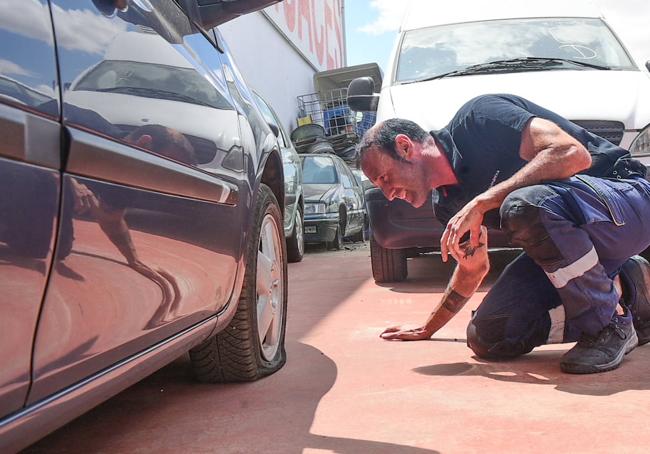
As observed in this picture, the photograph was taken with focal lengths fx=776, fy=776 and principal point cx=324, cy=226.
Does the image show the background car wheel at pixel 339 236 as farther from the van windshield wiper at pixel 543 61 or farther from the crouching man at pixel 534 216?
the crouching man at pixel 534 216

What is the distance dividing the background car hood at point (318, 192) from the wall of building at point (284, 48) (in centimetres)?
136

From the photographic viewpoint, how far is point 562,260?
2.58m

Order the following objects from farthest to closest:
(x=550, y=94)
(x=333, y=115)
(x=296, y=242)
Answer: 1. (x=333, y=115)
2. (x=296, y=242)
3. (x=550, y=94)

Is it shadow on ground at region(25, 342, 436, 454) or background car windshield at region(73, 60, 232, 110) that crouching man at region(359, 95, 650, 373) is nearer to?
shadow on ground at region(25, 342, 436, 454)

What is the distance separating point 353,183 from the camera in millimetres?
11211

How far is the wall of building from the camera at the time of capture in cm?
1105

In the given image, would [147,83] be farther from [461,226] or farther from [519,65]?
[519,65]

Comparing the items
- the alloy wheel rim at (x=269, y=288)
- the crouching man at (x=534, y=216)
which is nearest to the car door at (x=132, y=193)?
the alloy wheel rim at (x=269, y=288)

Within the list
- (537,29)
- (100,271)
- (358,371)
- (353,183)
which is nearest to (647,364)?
(358,371)

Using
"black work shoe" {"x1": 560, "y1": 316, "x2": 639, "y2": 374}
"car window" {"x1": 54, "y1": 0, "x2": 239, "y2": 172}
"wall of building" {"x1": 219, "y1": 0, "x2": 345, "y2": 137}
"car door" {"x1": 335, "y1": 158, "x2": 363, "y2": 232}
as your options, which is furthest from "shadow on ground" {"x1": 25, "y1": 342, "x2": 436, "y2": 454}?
"car door" {"x1": 335, "y1": 158, "x2": 363, "y2": 232}

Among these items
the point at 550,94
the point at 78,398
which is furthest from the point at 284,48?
the point at 78,398

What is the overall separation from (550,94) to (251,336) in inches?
112

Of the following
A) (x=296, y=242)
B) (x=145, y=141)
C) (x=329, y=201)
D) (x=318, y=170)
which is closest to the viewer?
(x=145, y=141)

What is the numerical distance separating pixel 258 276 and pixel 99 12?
4.61 ft
